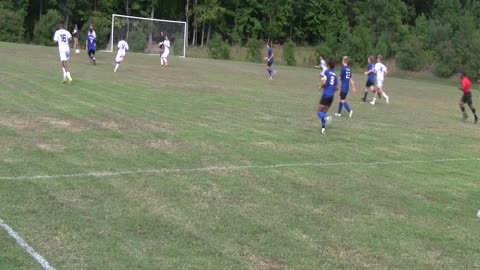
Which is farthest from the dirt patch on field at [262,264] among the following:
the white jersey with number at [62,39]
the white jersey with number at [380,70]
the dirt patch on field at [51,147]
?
the white jersey with number at [380,70]

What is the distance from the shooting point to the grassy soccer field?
5.86 m

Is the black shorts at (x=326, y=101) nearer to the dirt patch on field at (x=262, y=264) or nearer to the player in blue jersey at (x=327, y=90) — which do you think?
the player in blue jersey at (x=327, y=90)

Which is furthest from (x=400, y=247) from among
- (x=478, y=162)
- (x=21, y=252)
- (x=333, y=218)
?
Result: (x=478, y=162)

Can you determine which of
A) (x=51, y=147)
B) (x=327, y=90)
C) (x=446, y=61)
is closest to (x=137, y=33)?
(x=446, y=61)

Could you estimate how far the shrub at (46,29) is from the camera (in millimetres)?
60275

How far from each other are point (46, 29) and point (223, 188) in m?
57.4

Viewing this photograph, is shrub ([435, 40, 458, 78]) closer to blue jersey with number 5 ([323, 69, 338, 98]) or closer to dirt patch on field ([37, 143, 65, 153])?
blue jersey with number 5 ([323, 69, 338, 98])

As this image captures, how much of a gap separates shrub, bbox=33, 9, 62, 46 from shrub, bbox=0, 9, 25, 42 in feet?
5.63

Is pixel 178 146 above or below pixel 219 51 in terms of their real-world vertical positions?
below

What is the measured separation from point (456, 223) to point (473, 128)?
12337 millimetres

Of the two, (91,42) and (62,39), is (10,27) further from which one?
(62,39)

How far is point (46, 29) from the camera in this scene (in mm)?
60531

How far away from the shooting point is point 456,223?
7.47 meters

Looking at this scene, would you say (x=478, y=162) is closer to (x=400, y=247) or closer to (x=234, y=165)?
(x=234, y=165)
